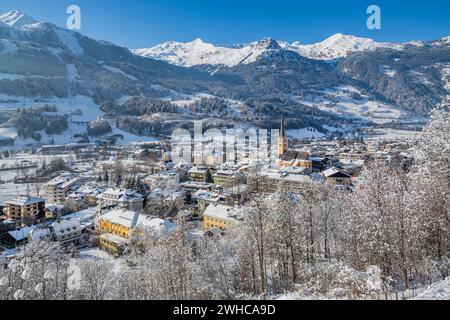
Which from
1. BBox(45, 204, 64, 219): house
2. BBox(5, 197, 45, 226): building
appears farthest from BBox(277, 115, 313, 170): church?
BBox(5, 197, 45, 226): building

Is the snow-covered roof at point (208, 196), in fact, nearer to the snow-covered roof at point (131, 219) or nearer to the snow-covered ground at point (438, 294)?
the snow-covered roof at point (131, 219)

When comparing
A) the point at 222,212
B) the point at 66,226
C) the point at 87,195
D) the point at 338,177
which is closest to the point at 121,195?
the point at 87,195

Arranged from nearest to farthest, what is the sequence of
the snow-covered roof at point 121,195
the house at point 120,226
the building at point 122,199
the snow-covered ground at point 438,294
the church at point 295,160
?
the snow-covered ground at point 438,294 < the house at point 120,226 < the building at point 122,199 < the snow-covered roof at point 121,195 < the church at point 295,160

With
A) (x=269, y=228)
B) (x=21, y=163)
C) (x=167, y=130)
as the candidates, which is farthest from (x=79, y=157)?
(x=269, y=228)

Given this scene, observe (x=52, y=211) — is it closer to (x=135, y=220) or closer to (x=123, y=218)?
(x=123, y=218)

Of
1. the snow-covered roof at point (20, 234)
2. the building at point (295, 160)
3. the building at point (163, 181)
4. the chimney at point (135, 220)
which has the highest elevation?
the building at point (295, 160)

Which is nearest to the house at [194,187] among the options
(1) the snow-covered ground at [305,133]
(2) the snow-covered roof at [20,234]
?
(2) the snow-covered roof at [20,234]
